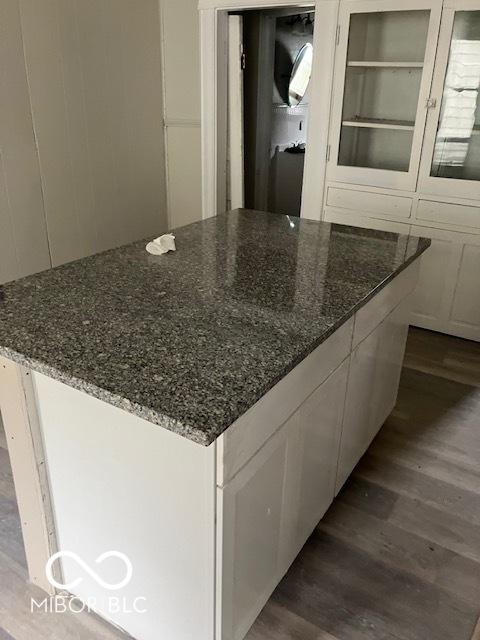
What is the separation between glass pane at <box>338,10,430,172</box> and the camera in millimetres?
2982

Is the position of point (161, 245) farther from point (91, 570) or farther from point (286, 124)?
point (286, 124)

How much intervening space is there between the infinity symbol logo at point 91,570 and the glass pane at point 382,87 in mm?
2714

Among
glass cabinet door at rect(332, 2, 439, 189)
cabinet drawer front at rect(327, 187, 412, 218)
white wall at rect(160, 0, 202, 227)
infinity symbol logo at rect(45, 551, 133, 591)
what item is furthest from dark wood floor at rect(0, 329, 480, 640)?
white wall at rect(160, 0, 202, 227)

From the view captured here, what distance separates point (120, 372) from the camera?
108 centimetres

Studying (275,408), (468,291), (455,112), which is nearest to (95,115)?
(455,112)

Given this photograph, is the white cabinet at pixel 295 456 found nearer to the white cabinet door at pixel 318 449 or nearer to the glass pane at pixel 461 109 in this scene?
the white cabinet door at pixel 318 449

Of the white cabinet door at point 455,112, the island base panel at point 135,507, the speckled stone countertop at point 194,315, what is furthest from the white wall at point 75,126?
the island base panel at point 135,507

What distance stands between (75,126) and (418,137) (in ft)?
6.90

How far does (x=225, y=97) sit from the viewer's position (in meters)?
3.73

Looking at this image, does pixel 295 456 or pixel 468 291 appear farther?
pixel 468 291

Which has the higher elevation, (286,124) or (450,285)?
(286,124)

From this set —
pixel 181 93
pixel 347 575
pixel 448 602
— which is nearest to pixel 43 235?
pixel 181 93

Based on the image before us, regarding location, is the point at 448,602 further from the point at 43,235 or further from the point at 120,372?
the point at 43,235

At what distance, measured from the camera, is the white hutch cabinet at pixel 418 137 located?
2.83 meters
